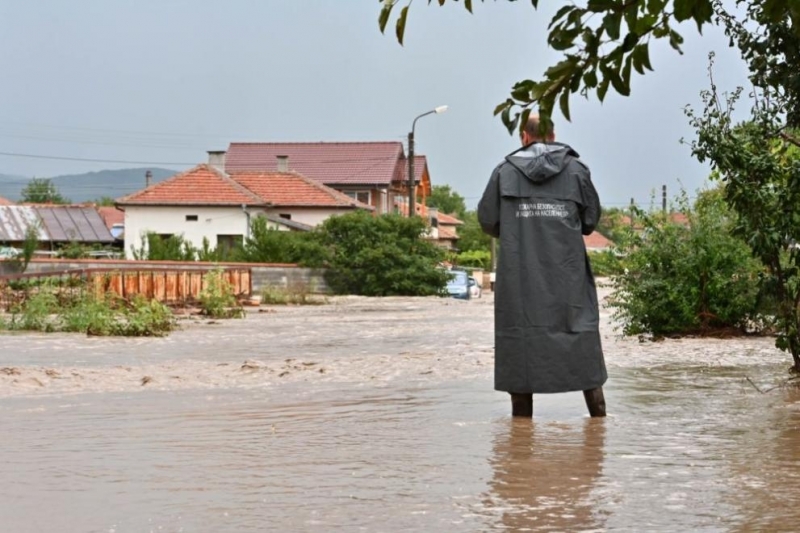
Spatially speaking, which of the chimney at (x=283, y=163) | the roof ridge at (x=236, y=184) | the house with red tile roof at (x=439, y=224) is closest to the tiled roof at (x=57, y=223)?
the chimney at (x=283, y=163)

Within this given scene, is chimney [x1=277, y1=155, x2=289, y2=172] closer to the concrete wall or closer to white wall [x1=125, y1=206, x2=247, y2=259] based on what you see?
white wall [x1=125, y1=206, x2=247, y2=259]

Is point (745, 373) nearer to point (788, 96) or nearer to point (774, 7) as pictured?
point (788, 96)

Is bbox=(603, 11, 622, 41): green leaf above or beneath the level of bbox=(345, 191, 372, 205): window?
beneath

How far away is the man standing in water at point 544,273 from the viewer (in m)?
7.70

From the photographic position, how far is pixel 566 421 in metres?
8.09

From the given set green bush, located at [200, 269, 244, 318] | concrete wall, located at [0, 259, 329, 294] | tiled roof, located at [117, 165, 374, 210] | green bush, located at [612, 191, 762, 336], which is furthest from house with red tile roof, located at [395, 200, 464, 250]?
green bush, located at [612, 191, 762, 336]

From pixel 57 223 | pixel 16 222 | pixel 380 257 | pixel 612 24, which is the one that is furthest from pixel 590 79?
pixel 57 223

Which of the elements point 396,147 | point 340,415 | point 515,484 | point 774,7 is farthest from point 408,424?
point 396,147

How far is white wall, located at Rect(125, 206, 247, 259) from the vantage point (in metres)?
61.9

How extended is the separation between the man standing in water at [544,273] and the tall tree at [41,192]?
12689cm

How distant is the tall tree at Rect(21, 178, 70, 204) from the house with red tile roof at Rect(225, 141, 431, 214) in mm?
51495

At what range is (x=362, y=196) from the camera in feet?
257

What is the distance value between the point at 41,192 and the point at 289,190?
2930 inches

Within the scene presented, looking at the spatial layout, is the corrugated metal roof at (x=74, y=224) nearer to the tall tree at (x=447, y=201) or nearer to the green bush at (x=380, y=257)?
the green bush at (x=380, y=257)
